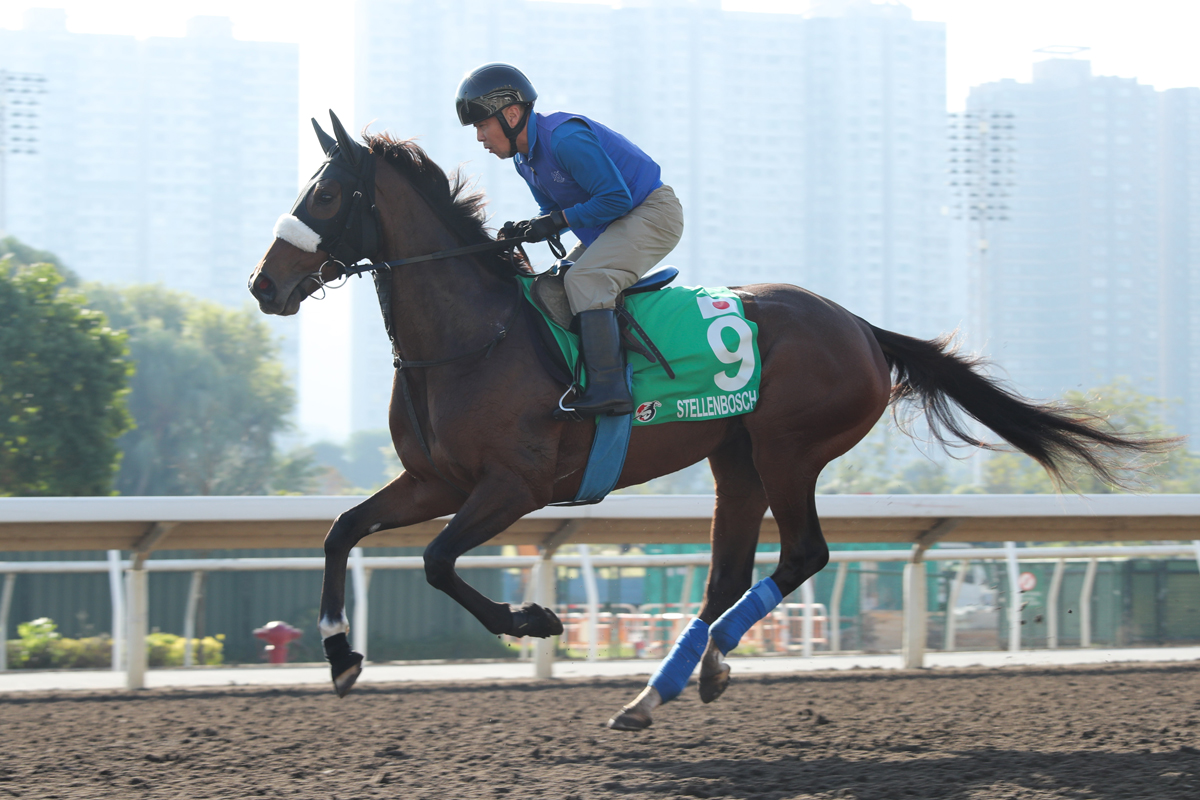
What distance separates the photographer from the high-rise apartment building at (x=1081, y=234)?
341ft

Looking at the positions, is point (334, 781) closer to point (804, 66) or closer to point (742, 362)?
point (742, 362)

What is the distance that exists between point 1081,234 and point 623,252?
114057 mm

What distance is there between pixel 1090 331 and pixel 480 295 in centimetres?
11135

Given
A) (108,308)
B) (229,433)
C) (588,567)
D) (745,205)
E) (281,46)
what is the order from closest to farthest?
1. (588,567)
2. (229,433)
3. (108,308)
4. (745,205)
5. (281,46)

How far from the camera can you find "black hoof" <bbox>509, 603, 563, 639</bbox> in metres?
4.00

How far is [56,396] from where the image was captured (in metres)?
17.8

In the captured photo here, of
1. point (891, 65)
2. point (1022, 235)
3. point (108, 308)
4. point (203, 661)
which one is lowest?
point (203, 661)

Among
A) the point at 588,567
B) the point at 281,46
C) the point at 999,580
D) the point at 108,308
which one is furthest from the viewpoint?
the point at 281,46

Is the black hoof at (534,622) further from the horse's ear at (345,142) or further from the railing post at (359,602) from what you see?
the railing post at (359,602)

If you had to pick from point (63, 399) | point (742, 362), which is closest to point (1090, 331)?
point (63, 399)

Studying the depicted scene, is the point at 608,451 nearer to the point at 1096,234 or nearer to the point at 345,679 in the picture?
the point at 345,679

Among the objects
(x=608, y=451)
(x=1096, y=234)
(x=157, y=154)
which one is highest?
(x=157, y=154)

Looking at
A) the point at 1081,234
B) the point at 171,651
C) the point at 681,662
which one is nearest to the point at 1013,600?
the point at 681,662

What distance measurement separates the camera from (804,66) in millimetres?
129000
